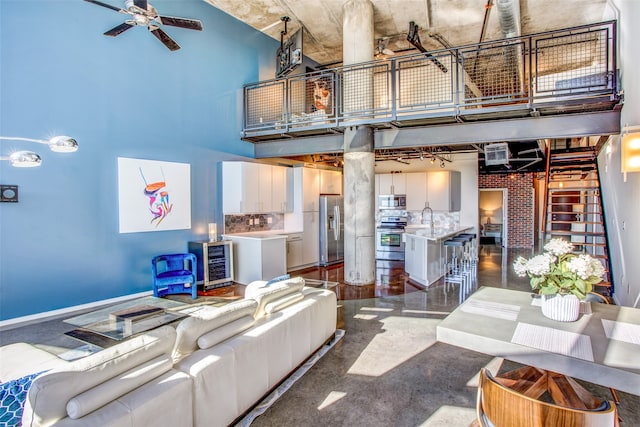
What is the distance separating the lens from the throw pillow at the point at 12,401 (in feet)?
5.57

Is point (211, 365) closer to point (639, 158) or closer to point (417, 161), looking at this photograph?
point (639, 158)

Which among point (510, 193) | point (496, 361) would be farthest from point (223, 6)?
point (510, 193)

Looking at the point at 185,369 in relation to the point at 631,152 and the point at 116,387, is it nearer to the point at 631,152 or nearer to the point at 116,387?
the point at 116,387

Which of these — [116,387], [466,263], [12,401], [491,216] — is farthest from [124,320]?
[491,216]

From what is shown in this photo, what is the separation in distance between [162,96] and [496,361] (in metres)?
5.90

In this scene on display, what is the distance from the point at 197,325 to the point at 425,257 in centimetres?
466

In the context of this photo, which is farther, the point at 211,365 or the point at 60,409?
the point at 211,365

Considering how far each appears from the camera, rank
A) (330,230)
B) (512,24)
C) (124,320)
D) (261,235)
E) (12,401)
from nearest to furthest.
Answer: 1. (12,401)
2. (124,320)
3. (512,24)
4. (261,235)
5. (330,230)

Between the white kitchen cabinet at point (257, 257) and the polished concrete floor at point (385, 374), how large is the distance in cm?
166

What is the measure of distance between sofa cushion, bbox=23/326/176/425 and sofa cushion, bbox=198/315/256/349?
256mm

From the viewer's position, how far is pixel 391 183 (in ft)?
31.1

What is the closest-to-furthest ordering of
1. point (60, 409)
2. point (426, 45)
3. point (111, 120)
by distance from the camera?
point (60, 409), point (111, 120), point (426, 45)

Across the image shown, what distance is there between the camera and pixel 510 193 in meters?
11.1

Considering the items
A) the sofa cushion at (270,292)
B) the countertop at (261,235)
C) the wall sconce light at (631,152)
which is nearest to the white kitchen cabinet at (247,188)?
the countertop at (261,235)
